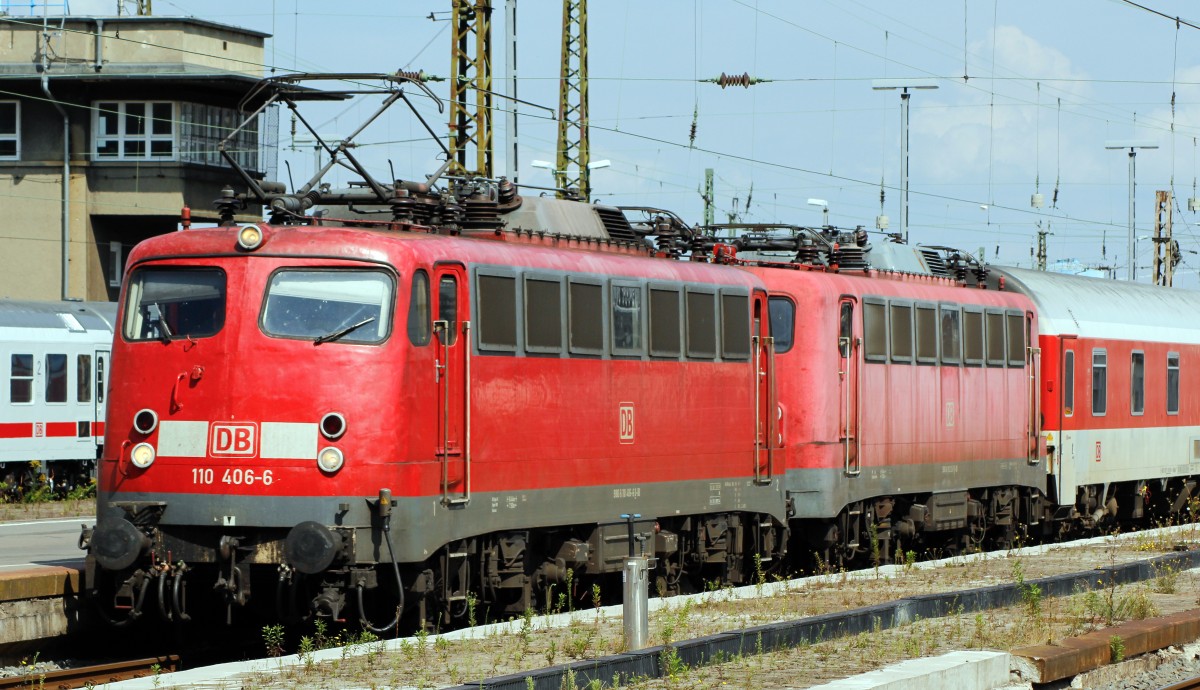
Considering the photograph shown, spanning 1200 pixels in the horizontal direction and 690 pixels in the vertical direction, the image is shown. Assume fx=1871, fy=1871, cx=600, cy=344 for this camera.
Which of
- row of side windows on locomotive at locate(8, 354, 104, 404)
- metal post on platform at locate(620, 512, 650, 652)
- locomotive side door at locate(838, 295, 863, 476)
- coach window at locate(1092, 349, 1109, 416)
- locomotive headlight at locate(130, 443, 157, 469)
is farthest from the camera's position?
row of side windows on locomotive at locate(8, 354, 104, 404)

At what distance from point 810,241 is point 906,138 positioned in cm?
1785

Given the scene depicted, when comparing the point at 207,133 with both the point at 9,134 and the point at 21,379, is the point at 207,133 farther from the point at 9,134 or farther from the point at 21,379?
the point at 21,379

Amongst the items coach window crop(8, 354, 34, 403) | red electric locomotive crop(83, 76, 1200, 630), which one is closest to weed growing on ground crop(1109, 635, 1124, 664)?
red electric locomotive crop(83, 76, 1200, 630)

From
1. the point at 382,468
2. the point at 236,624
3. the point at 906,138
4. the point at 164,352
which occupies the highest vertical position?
the point at 906,138

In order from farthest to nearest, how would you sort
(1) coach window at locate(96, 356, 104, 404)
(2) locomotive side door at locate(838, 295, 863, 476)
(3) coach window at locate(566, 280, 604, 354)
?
(1) coach window at locate(96, 356, 104, 404) < (2) locomotive side door at locate(838, 295, 863, 476) < (3) coach window at locate(566, 280, 604, 354)

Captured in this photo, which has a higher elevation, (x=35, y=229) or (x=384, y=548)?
(x=35, y=229)

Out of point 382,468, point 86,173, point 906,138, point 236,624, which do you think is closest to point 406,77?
point 382,468

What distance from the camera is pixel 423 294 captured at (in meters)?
15.2

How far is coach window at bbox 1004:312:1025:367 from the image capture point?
86.4 feet

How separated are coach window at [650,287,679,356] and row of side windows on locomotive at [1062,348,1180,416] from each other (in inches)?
428

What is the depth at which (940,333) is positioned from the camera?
80.2 ft

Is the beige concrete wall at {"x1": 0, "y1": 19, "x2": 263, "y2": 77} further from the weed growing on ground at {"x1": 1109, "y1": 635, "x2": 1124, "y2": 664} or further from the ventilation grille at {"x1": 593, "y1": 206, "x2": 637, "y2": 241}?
the weed growing on ground at {"x1": 1109, "y1": 635, "x2": 1124, "y2": 664}

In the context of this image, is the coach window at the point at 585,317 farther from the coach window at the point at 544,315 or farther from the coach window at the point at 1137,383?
the coach window at the point at 1137,383

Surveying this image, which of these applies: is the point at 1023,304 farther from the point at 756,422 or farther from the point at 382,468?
the point at 382,468
